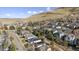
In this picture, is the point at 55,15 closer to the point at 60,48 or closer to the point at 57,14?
the point at 57,14

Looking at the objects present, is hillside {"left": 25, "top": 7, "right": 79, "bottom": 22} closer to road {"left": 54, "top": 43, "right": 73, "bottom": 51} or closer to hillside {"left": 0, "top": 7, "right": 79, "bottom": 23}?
hillside {"left": 0, "top": 7, "right": 79, "bottom": 23}

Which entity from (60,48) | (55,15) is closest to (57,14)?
(55,15)

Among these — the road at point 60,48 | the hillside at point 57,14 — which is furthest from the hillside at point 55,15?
the road at point 60,48

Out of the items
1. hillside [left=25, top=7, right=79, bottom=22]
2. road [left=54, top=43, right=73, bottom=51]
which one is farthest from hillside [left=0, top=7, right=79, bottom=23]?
road [left=54, top=43, right=73, bottom=51]

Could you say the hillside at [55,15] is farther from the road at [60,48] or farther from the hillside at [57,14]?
the road at [60,48]

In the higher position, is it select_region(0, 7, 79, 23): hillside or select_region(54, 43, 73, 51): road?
select_region(0, 7, 79, 23): hillside
